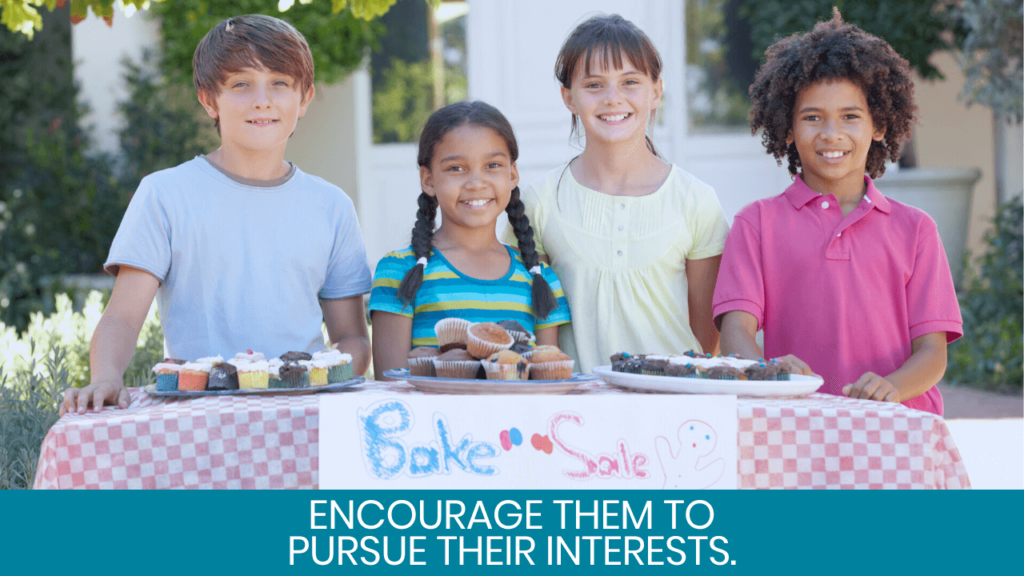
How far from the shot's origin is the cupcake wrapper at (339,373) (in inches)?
70.9

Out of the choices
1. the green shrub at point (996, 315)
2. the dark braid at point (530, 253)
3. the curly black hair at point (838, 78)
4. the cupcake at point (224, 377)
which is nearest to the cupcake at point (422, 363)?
the cupcake at point (224, 377)

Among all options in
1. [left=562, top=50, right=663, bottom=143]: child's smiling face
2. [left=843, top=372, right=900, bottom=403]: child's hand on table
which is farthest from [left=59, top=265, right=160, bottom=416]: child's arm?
[left=843, top=372, right=900, bottom=403]: child's hand on table

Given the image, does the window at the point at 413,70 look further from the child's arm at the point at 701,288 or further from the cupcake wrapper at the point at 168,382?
the cupcake wrapper at the point at 168,382

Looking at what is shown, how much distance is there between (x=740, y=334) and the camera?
7.24ft

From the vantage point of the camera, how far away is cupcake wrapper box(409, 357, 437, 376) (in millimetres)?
1759

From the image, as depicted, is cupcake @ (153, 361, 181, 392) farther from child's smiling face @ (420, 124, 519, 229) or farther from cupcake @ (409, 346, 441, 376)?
child's smiling face @ (420, 124, 519, 229)

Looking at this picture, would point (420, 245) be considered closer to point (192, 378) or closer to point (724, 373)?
point (192, 378)

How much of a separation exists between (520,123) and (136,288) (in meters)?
4.96

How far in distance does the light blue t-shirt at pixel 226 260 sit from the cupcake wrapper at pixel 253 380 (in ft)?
1.57

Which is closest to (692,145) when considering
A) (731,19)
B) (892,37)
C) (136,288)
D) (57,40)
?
(731,19)

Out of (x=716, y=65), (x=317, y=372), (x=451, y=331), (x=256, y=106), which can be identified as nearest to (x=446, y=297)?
(x=451, y=331)

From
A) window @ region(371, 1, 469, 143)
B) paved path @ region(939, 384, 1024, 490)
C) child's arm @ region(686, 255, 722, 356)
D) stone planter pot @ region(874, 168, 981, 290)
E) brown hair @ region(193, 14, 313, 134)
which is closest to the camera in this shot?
brown hair @ region(193, 14, 313, 134)

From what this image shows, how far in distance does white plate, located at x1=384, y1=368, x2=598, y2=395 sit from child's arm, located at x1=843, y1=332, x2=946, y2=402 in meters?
0.65
